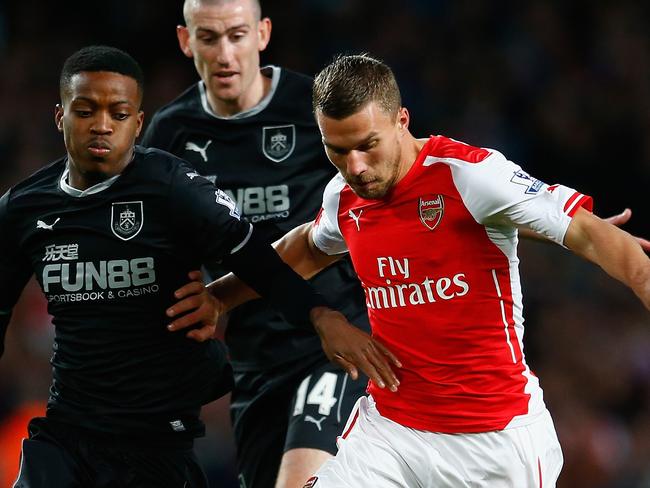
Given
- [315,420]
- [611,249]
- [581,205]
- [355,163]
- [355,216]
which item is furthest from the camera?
[315,420]

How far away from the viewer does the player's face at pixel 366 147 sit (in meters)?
4.02

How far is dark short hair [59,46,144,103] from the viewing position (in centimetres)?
418

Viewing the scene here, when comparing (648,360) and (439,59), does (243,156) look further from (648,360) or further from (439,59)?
(439,59)

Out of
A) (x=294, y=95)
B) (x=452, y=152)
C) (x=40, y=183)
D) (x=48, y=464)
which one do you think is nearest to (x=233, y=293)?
(x=40, y=183)

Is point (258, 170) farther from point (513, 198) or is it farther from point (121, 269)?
point (513, 198)

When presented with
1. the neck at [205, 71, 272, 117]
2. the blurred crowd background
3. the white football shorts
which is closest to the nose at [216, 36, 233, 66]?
the neck at [205, 71, 272, 117]

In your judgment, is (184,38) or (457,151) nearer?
(457,151)

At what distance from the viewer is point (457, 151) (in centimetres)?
406

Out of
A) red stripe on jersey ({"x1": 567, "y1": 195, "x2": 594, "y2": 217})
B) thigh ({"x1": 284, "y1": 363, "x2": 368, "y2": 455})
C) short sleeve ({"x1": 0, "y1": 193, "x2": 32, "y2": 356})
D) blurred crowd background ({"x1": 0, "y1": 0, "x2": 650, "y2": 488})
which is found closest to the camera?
red stripe on jersey ({"x1": 567, "y1": 195, "x2": 594, "y2": 217})

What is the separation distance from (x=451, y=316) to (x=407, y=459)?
51 centimetres

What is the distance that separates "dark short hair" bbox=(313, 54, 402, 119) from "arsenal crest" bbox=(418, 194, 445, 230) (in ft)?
1.06

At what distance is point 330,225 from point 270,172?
861mm

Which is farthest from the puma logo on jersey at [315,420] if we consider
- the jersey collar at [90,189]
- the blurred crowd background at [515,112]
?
the blurred crowd background at [515,112]

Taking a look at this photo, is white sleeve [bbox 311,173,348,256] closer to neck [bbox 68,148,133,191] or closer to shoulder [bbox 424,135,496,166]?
shoulder [bbox 424,135,496,166]
